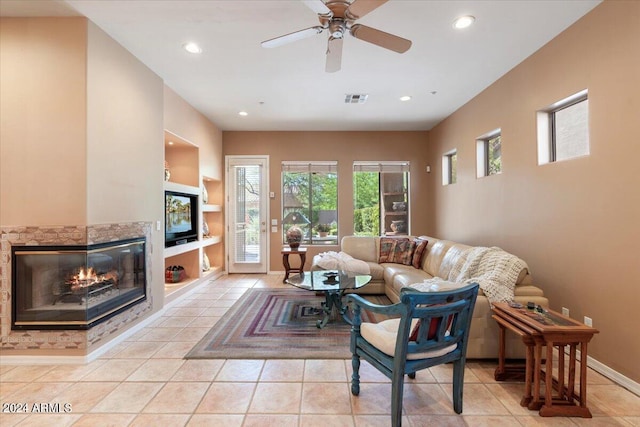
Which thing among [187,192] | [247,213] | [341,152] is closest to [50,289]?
[187,192]

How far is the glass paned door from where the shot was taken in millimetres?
6000

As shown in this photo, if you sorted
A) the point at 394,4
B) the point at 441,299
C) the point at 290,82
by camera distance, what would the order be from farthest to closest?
the point at 290,82, the point at 394,4, the point at 441,299

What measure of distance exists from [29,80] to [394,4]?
123 inches

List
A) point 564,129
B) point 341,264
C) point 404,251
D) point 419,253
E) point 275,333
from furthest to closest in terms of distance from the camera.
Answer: point 404,251 → point 419,253 → point 341,264 → point 275,333 → point 564,129

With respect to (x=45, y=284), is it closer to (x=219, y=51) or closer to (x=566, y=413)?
(x=219, y=51)

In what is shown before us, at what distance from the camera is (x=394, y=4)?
2.32 metres

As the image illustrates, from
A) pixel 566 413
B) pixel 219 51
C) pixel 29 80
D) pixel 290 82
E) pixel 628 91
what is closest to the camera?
pixel 566 413

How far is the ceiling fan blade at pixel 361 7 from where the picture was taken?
6.06ft

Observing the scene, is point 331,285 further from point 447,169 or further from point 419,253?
point 447,169

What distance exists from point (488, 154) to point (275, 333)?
3790 mm

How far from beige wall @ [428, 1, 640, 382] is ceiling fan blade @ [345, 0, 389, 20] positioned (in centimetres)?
187

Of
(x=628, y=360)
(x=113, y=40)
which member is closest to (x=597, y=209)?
(x=628, y=360)

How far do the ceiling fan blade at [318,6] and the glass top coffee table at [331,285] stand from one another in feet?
8.17

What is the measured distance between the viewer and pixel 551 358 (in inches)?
68.9
